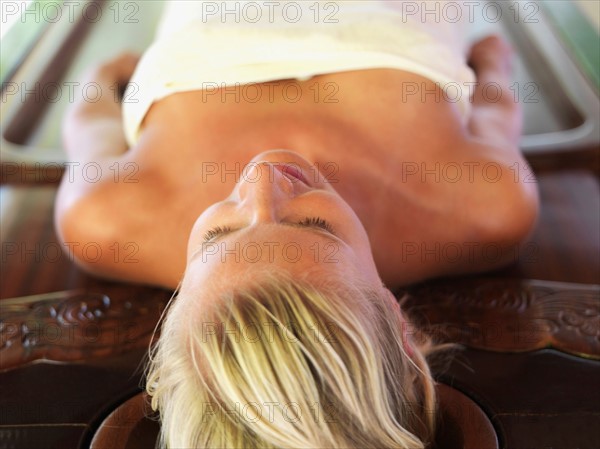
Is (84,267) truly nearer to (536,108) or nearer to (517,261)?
(517,261)

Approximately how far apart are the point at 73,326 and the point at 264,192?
12.5 inches

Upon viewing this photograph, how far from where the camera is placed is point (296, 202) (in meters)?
0.71

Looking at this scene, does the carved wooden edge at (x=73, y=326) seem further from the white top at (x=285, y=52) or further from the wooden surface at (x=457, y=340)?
the white top at (x=285, y=52)

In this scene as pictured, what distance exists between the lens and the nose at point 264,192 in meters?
0.69

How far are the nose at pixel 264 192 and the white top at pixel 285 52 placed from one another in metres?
0.29

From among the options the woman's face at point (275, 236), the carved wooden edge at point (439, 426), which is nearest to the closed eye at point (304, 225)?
the woman's face at point (275, 236)

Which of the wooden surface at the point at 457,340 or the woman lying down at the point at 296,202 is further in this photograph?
the wooden surface at the point at 457,340

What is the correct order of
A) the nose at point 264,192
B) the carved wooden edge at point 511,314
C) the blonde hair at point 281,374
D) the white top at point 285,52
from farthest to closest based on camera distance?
the white top at point 285,52
the carved wooden edge at point 511,314
the nose at point 264,192
the blonde hair at point 281,374

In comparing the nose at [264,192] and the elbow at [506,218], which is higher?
the nose at [264,192]

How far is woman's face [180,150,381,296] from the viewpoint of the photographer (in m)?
0.64

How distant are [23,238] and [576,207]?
0.78 metres

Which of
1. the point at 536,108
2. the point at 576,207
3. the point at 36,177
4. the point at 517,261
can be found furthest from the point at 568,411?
the point at 36,177

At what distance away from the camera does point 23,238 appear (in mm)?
997

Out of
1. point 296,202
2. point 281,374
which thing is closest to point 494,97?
point 296,202
